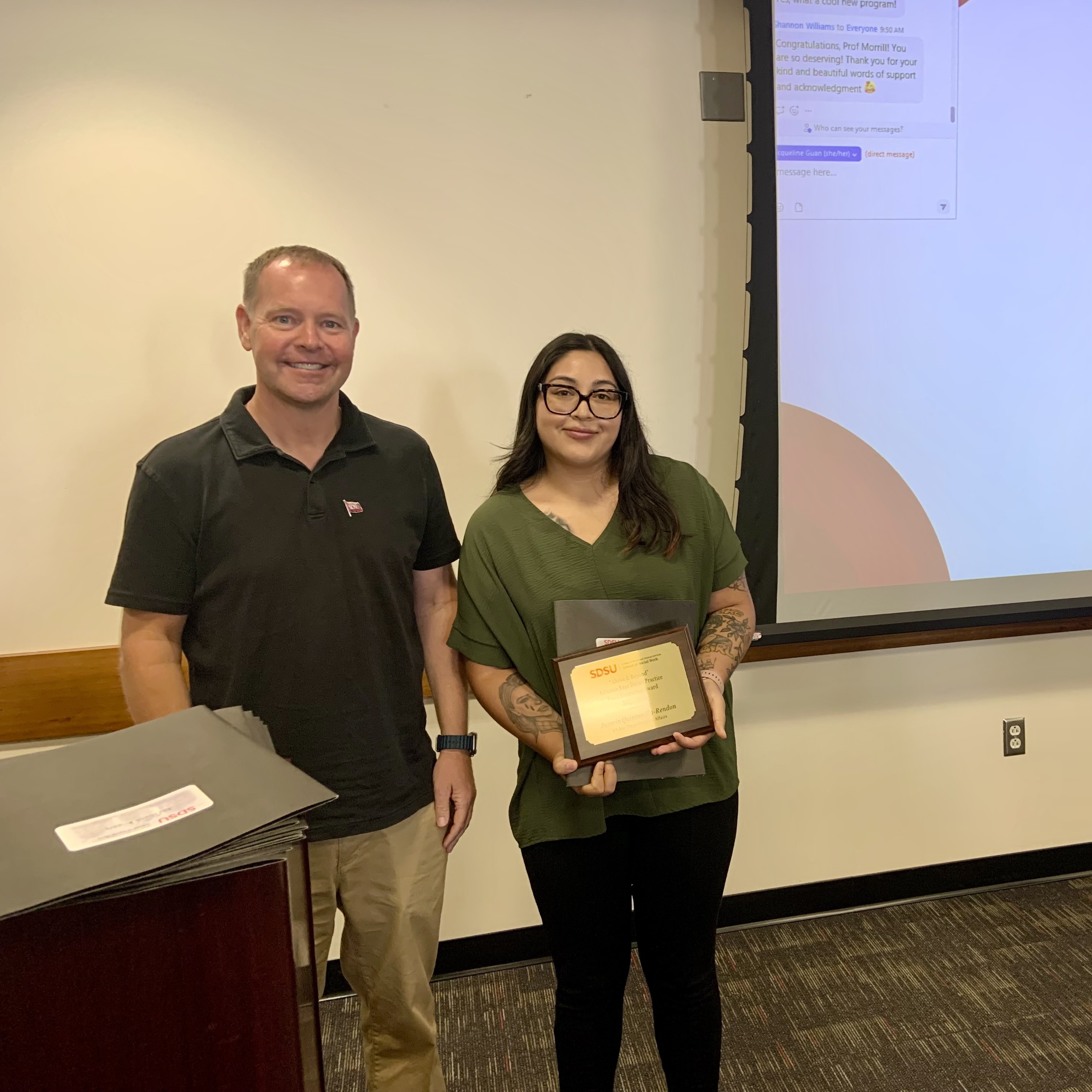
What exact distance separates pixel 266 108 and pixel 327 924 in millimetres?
1842

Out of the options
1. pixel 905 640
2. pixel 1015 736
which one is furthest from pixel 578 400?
pixel 1015 736

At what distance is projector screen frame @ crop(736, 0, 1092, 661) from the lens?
76.7 inches

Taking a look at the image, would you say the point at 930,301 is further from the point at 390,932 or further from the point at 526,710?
the point at 390,932

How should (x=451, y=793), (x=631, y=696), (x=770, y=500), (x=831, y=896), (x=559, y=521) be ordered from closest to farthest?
(x=631, y=696) < (x=559, y=521) < (x=451, y=793) < (x=770, y=500) < (x=831, y=896)

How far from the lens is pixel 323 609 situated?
1.36 meters

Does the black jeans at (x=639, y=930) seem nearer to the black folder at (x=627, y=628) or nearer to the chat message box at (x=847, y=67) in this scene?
the black folder at (x=627, y=628)

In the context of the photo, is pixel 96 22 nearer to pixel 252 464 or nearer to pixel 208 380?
pixel 208 380

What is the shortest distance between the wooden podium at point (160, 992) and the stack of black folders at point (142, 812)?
0.06 feet

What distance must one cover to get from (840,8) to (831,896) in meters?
2.44

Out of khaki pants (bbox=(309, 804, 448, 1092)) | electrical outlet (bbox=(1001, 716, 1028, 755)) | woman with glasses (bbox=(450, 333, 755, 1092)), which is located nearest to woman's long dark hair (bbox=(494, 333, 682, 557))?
woman with glasses (bbox=(450, 333, 755, 1092))

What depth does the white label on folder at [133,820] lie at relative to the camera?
2.11 feet

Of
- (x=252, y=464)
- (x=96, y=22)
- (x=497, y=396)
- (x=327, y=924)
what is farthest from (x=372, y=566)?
(x=96, y=22)

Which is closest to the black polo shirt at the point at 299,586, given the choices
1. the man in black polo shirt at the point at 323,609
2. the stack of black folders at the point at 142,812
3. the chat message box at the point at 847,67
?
the man in black polo shirt at the point at 323,609

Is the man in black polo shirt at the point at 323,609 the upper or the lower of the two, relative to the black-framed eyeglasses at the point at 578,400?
lower
